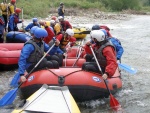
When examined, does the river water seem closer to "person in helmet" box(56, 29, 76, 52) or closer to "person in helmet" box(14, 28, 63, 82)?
"person in helmet" box(14, 28, 63, 82)

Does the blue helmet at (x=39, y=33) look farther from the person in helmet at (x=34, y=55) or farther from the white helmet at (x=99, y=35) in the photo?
the white helmet at (x=99, y=35)

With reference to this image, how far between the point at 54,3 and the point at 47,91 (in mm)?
28270

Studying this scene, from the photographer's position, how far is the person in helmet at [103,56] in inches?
240

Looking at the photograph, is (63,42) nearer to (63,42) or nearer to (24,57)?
(63,42)

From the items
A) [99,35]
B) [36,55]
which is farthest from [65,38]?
[99,35]

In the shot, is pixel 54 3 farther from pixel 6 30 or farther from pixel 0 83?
pixel 0 83

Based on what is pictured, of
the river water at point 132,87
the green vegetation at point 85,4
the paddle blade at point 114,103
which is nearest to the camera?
the paddle blade at point 114,103

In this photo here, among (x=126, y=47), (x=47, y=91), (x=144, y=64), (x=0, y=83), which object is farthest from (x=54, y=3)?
(x=47, y=91)

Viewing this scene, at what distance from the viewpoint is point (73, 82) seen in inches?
235

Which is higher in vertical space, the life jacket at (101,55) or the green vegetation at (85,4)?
the life jacket at (101,55)

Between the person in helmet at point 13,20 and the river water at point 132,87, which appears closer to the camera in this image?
the river water at point 132,87

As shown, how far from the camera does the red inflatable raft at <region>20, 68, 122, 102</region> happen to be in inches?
234

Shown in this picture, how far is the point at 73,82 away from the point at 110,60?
791mm

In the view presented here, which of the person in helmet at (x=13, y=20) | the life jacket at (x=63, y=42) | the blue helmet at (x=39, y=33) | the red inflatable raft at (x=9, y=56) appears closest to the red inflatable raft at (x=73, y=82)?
the blue helmet at (x=39, y=33)
